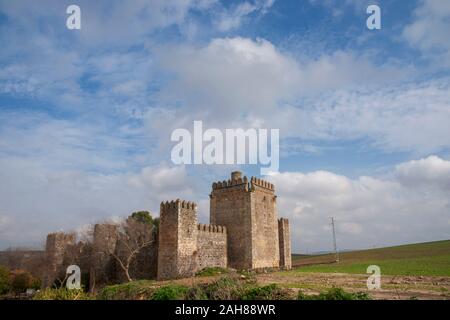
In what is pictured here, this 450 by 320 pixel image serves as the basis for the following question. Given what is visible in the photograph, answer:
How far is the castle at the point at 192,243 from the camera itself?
942 inches

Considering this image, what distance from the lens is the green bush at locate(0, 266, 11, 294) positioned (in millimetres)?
32500

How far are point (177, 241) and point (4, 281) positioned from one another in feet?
65.7

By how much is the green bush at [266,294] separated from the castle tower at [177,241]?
11514 millimetres

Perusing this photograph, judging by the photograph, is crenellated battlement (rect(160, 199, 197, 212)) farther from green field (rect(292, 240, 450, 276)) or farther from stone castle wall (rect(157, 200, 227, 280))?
green field (rect(292, 240, 450, 276))

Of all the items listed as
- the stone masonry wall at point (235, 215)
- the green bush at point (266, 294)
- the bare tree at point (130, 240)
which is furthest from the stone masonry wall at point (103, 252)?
the green bush at point (266, 294)

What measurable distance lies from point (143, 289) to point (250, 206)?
14.3 metres

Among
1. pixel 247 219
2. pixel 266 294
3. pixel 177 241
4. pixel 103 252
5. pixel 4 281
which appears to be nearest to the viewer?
pixel 266 294

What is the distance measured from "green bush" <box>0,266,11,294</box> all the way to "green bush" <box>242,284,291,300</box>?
29.1 m

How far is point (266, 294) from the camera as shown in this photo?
468 inches

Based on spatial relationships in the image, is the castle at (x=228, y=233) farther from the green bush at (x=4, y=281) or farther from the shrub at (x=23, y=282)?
the green bush at (x=4, y=281)

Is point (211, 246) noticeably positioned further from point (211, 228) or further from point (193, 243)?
point (193, 243)

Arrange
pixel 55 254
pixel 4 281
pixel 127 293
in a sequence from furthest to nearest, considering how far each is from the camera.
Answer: pixel 4 281
pixel 55 254
pixel 127 293

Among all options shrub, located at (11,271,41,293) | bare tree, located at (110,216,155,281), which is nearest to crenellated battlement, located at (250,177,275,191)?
bare tree, located at (110,216,155,281)

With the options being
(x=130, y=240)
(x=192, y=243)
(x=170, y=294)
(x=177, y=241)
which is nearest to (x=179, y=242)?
(x=177, y=241)
